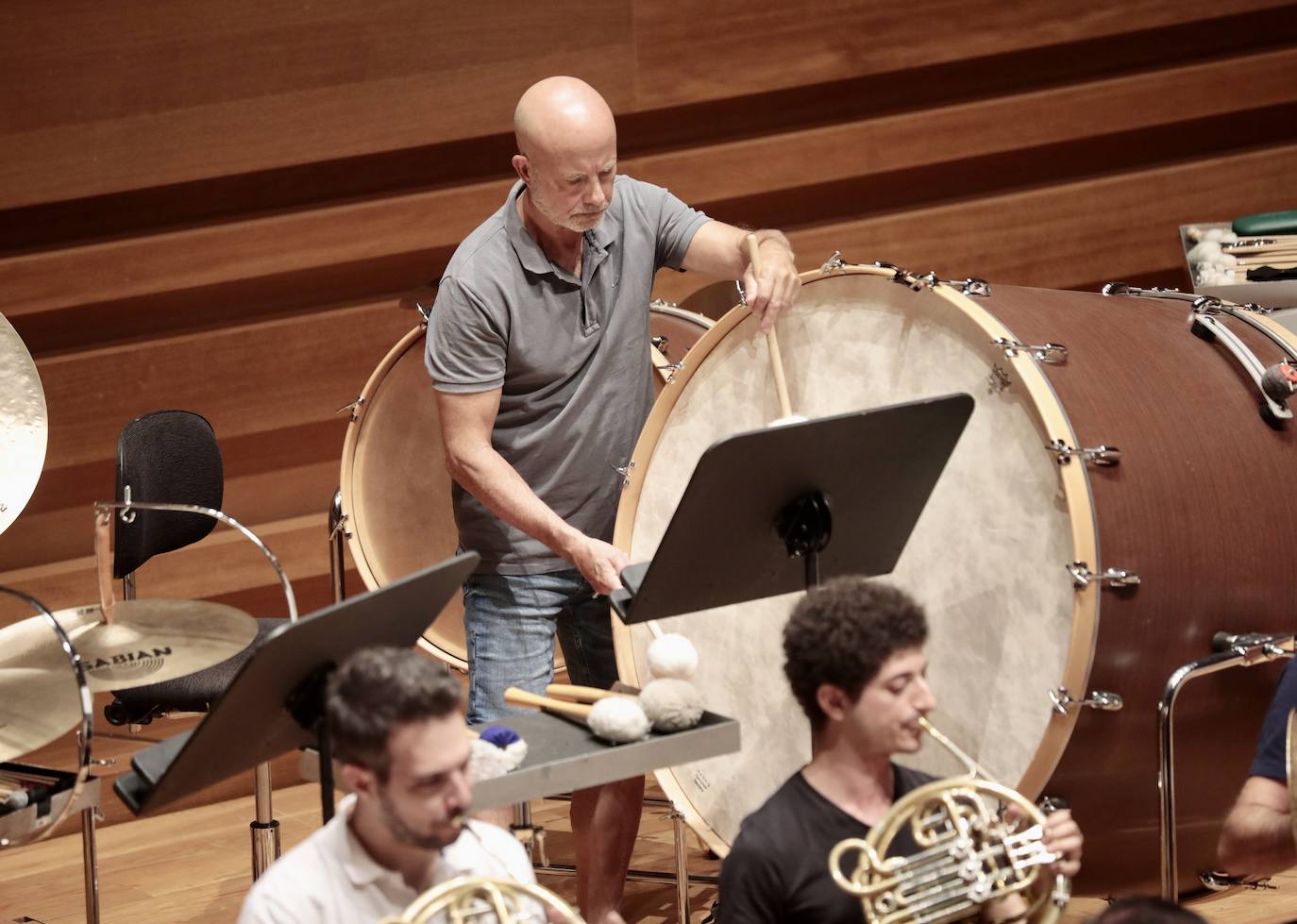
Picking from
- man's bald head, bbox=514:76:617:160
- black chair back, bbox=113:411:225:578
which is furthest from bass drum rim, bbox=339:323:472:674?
man's bald head, bbox=514:76:617:160

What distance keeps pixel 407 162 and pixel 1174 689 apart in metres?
2.67

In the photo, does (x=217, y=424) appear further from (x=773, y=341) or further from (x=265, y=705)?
(x=265, y=705)

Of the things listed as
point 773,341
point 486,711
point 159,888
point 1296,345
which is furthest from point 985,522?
point 159,888

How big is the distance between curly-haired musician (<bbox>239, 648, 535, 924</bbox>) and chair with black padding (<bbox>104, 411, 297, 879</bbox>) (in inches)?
51.6

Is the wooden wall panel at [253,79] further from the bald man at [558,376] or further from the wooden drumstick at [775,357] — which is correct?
the wooden drumstick at [775,357]

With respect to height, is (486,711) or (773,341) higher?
(773,341)

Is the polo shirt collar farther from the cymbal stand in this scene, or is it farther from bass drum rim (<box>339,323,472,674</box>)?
the cymbal stand

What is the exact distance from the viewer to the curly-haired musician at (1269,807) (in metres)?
2.38

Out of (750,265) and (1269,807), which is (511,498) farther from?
(1269,807)

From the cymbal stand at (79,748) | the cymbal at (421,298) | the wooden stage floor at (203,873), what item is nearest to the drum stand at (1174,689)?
the wooden stage floor at (203,873)

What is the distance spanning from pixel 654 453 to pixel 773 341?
1.23 ft

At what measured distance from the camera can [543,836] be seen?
10.9 feet

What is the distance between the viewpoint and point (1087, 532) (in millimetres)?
2471

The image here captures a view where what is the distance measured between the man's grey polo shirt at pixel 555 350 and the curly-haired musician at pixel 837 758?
3.20 ft
